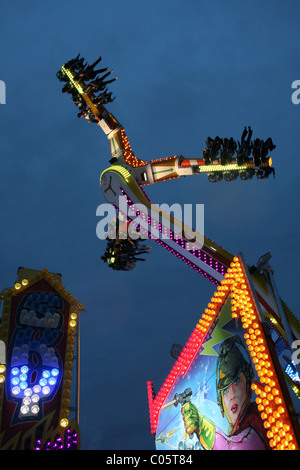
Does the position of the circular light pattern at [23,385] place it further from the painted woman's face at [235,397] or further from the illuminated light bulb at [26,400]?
the painted woman's face at [235,397]

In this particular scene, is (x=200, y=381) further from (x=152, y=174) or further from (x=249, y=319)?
(x=152, y=174)

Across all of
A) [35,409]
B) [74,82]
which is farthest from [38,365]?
[74,82]

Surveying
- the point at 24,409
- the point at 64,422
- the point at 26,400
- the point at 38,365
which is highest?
the point at 38,365

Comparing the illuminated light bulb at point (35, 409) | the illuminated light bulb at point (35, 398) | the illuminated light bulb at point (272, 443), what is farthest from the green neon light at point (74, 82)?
the illuminated light bulb at point (272, 443)

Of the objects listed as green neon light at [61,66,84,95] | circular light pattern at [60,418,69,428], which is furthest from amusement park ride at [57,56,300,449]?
circular light pattern at [60,418,69,428]

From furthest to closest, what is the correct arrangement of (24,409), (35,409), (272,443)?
(35,409)
(24,409)
(272,443)

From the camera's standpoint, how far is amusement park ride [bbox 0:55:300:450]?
936cm

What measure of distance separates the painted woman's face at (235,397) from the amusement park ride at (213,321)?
5 cm

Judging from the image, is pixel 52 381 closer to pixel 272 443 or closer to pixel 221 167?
pixel 272 443

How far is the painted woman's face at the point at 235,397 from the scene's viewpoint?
392 inches

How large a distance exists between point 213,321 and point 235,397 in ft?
8.14

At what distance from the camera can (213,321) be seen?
483 inches
